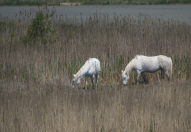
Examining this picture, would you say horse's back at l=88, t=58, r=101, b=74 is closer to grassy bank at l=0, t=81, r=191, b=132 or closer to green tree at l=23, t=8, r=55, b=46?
grassy bank at l=0, t=81, r=191, b=132

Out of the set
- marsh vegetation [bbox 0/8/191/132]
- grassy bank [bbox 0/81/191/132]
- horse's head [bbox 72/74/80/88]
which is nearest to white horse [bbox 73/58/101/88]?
horse's head [bbox 72/74/80/88]

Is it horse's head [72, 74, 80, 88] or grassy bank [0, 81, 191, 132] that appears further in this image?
horse's head [72, 74, 80, 88]

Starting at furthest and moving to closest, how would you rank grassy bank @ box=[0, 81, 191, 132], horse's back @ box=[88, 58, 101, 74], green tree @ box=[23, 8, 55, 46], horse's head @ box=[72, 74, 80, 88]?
green tree @ box=[23, 8, 55, 46] < horse's back @ box=[88, 58, 101, 74] < horse's head @ box=[72, 74, 80, 88] < grassy bank @ box=[0, 81, 191, 132]

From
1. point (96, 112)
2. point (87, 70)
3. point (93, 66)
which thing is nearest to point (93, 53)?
point (93, 66)

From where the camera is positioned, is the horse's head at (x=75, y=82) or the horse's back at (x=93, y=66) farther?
the horse's back at (x=93, y=66)

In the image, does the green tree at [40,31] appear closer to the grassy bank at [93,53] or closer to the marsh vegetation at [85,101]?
the grassy bank at [93,53]

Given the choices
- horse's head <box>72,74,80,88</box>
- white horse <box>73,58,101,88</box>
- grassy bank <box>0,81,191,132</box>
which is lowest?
grassy bank <box>0,81,191,132</box>

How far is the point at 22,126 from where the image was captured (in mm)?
3893

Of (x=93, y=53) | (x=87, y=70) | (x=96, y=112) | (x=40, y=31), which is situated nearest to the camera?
(x=96, y=112)

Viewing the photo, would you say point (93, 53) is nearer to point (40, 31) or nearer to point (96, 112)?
point (40, 31)

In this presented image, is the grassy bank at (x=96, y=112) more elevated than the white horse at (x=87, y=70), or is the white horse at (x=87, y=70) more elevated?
the white horse at (x=87, y=70)

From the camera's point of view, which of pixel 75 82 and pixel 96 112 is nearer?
pixel 96 112

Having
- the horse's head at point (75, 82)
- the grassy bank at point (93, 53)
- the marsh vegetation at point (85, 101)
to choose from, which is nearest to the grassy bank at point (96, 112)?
the marsh vegetation at point (85, 101)

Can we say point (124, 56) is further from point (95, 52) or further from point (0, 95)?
point (0, 95)
